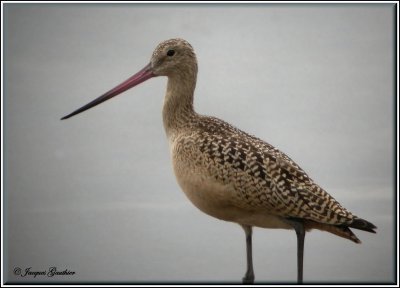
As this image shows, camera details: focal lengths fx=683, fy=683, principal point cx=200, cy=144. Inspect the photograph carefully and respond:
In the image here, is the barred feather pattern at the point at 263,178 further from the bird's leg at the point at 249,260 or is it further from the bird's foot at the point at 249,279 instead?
the bird's foot at the point at 249,279

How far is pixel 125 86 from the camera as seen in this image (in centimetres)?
1147

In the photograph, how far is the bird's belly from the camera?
32.1ft

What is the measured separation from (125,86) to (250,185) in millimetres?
3087

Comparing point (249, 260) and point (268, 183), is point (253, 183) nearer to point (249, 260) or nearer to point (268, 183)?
point (268, 183)

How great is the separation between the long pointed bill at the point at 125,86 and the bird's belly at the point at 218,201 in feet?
6.21

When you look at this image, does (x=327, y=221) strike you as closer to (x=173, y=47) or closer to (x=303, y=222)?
(x=303, y=222)

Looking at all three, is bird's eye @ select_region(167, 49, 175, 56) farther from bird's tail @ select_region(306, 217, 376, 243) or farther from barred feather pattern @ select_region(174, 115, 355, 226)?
bird's tail @ select_region(306, 217, 376, 243)

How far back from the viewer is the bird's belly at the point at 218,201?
32.1 feet

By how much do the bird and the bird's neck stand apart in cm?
28

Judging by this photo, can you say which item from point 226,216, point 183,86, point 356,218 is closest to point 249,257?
point 226,216

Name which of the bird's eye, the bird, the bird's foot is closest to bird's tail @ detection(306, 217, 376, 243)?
the bird

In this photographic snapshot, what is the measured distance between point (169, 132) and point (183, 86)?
785mm

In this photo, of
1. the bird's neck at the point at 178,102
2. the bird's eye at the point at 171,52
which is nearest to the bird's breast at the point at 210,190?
the bird's neck at the point at 178,102

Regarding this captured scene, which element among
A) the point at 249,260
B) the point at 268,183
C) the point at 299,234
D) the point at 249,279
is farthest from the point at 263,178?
the point at 249,279
